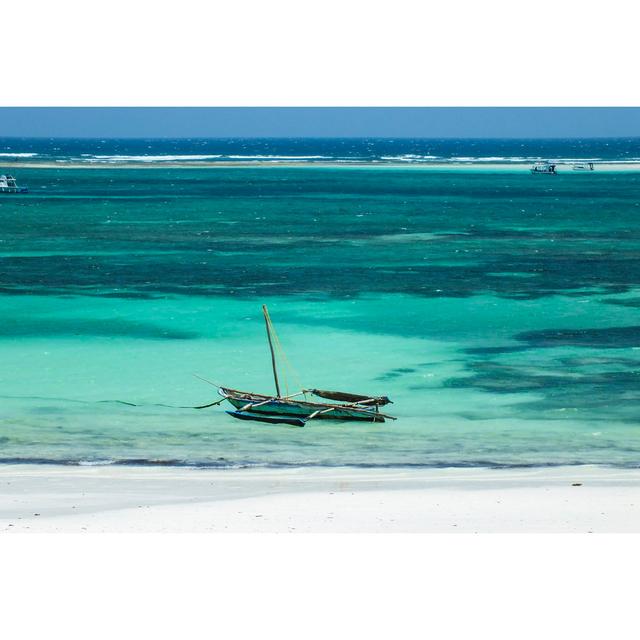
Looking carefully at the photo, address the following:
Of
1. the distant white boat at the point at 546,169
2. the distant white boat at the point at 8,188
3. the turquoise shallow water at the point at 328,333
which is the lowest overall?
the turquoise shallow water at the point at 328,333

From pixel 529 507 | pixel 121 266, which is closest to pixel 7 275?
pixel 121 266

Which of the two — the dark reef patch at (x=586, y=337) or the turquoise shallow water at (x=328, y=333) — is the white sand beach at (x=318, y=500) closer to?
the turquoise shallow water at (x=328, y=333)

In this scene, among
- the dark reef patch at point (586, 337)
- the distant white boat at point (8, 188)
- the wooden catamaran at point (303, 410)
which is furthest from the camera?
the distant white boat at point (8, 188)

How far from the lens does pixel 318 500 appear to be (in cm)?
1375

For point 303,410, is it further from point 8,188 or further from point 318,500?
point 8,188

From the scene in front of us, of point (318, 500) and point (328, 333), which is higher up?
point (318, 500)

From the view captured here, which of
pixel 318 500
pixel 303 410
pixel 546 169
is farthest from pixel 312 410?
pixel 546 169

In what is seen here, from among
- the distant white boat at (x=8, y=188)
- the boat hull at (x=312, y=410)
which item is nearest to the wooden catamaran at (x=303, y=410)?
the boat hull at (x=312, y=410)

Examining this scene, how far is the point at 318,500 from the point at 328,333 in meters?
15.8

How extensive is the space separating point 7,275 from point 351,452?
28168 millimetres

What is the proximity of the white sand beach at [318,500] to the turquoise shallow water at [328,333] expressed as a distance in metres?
0.99

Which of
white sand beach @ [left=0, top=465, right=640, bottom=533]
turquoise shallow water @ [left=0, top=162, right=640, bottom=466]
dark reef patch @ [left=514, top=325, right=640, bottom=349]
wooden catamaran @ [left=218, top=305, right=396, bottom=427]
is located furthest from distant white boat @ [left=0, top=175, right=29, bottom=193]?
white sand beach @ [left=0, top=465, right=640, bottom=533]

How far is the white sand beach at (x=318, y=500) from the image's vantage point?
12375 millimetres

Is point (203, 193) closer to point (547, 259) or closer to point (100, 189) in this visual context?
point (100, 189)
